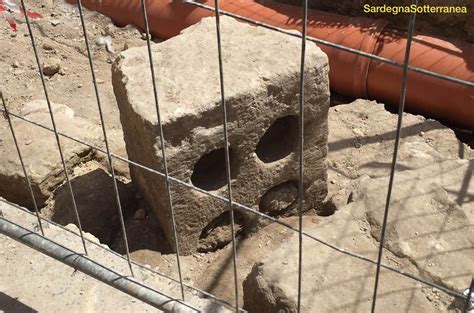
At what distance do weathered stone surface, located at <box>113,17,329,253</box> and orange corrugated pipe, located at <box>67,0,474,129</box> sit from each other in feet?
3.88

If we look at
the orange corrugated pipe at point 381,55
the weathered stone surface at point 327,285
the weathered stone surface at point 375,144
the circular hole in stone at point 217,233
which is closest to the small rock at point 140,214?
the circular hole in stone at point 217,233

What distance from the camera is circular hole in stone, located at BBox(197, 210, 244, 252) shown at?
9.32ft

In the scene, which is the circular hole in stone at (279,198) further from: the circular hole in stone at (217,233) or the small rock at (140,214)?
the small rock at (140,214)

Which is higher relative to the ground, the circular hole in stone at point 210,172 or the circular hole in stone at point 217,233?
the circular hole in stone at point 210,172

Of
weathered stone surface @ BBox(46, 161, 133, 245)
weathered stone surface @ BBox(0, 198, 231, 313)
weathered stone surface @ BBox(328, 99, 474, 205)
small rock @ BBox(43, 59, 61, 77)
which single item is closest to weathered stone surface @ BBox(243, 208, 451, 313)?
weathered stone surface @ BBox(0, 198, 231, 313)

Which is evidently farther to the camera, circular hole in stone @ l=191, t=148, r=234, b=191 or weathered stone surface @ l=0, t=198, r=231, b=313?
circular hole in stone @ l=191, t=148, r=234, b=191

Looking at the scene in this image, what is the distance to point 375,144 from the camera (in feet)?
11.1

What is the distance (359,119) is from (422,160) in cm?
62

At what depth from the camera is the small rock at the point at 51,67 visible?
4195mm

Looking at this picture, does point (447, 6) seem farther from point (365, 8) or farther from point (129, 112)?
point (129, 112)

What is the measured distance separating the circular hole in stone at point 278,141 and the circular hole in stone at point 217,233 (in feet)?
0.94

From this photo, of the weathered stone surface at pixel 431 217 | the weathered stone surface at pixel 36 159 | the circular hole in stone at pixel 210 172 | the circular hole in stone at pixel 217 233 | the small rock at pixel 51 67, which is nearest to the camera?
the weathered stone surface at pixel 431 217

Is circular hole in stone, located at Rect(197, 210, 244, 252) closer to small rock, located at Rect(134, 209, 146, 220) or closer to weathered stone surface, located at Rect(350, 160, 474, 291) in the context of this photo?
small rock, located at Rect(134, 209, 146, 220)

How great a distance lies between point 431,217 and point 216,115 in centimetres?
88
